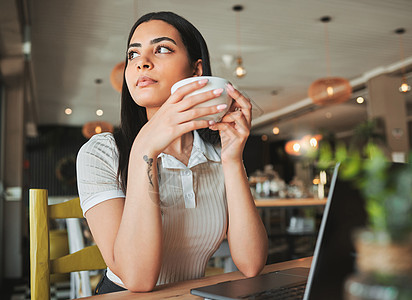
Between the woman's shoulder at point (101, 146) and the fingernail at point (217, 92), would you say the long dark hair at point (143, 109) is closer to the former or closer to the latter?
the woman's shoulder at point (101, 146)

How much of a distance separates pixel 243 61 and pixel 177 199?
583 centimetres

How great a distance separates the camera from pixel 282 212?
10430 millimetres

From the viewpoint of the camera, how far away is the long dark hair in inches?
42.2

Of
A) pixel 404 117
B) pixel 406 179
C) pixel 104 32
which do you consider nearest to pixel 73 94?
pixel 104 32

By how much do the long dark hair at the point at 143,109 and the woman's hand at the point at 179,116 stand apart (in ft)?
0.87

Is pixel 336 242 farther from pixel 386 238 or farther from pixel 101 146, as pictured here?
pixel 101 146

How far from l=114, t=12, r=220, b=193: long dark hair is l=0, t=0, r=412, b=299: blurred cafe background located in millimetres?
1212

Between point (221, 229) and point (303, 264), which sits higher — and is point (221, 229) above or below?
above

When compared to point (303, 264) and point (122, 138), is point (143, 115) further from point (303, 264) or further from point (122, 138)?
point (303, 264)

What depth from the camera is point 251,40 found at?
18.6 feet

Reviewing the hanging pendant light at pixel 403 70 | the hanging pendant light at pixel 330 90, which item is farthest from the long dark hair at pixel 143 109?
the hanging pendant light at pixel 403 70

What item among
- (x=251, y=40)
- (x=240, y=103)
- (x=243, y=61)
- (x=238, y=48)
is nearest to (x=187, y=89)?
(x=240, y=103)

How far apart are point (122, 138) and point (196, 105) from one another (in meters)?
0.46

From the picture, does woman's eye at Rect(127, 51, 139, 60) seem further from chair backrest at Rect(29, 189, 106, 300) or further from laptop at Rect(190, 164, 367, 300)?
laptop at Rect(190, 164, 367, 300)
